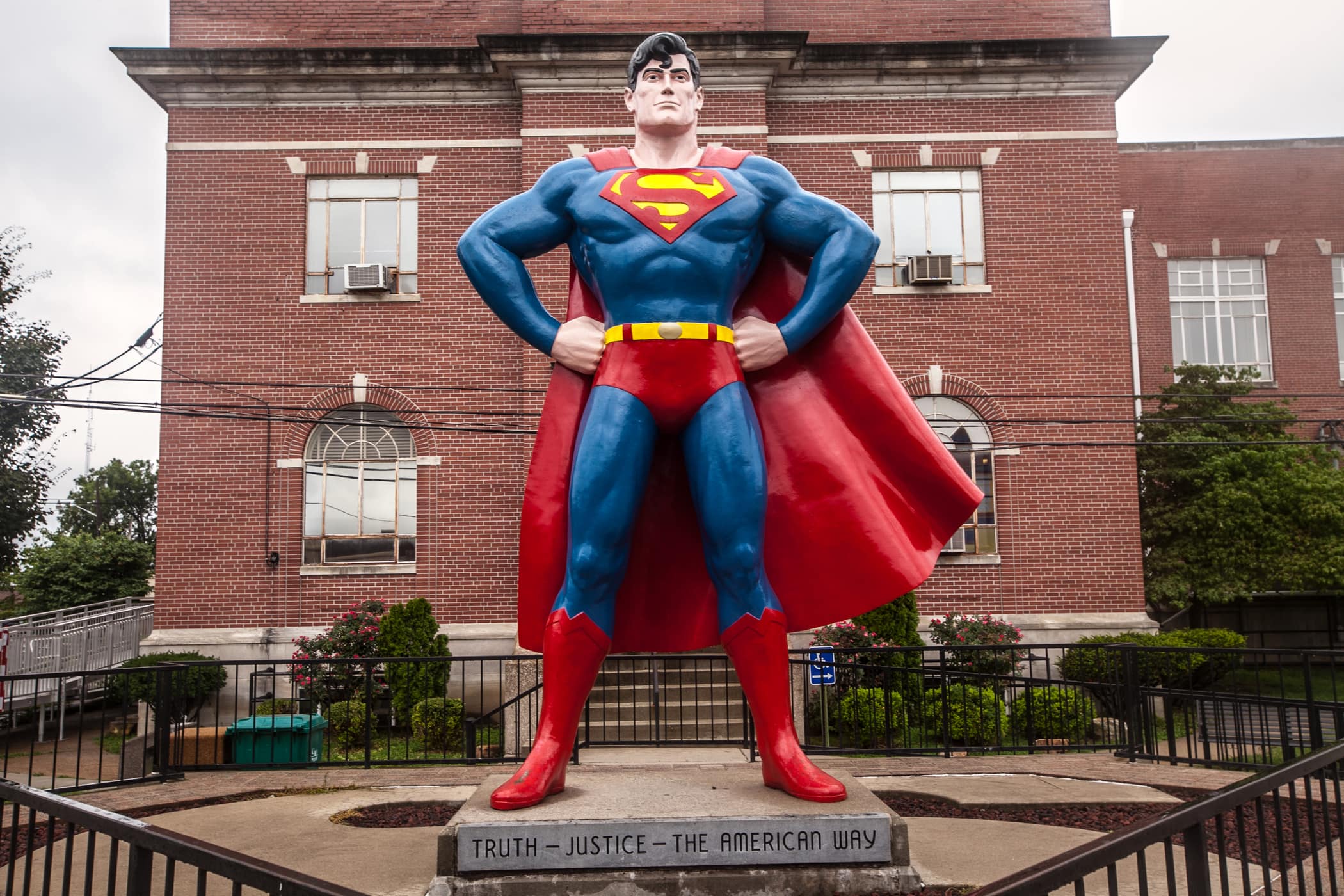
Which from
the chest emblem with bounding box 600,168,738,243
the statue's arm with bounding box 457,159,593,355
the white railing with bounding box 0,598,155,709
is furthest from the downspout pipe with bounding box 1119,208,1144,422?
the white railing with bounding box 0,598,155,709

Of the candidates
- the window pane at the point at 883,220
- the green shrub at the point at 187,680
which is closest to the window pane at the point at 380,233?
the green shrub at the point at 187,680

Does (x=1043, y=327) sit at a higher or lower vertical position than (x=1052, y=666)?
higher

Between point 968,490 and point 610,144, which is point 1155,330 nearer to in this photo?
point 610,144

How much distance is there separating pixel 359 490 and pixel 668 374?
39.1 feet

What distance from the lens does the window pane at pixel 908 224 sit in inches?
622

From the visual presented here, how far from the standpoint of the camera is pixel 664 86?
463 cm

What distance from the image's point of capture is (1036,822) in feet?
18.8

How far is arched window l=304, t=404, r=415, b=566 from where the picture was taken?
15.2 metres

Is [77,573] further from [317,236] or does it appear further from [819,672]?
[819,672]

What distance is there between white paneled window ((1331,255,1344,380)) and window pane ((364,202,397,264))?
69.4 ft

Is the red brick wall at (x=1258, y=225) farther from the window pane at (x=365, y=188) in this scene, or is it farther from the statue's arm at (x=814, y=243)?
the statue's arm at (x=814, y=243)

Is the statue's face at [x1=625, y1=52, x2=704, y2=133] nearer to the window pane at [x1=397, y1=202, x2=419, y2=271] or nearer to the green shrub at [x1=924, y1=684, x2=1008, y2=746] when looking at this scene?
the green shrub at [x1=924, y1=684, x2=1008, y2=746]

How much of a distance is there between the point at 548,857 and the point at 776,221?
282 centimetres

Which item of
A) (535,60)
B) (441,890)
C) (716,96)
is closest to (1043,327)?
(716,96)
